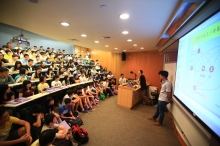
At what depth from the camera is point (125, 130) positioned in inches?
109

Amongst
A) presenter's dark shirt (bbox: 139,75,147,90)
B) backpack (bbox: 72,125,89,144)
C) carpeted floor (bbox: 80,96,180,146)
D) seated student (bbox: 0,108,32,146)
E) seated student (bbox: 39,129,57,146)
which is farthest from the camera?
presenter's dark shirt (bbox: 139,75,147,90)

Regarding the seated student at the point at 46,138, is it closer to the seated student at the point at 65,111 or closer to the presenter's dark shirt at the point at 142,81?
the seated student at the point at 65,111

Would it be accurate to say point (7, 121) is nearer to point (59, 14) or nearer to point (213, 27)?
point (59, 14)

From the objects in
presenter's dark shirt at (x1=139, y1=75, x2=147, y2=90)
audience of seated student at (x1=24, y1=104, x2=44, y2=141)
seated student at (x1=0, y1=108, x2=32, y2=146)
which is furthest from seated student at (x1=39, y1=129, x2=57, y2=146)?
presenter's dark shirt at (x1=139, y1=75, x2=147, y2=90)

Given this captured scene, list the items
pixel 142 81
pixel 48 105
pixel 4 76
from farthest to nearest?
pixel 142 81, pixel 4 76, pixel 48 105

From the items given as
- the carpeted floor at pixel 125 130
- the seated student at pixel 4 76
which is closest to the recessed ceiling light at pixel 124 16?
the carpeted floor at pixel 125 130

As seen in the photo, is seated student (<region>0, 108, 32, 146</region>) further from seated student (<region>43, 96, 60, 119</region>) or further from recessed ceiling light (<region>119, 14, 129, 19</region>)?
recessed ceiling light (<region>119, 14, 129, 19</region>)

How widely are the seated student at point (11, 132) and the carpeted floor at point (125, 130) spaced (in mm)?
1237

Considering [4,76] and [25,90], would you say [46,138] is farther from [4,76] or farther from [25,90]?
[4,76]

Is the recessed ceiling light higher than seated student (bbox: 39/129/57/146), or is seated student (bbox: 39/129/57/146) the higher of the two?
the recessed ceiling light

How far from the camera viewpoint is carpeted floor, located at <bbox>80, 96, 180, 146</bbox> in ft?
7.70

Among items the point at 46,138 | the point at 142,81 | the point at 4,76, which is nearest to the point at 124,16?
the point at 46,138

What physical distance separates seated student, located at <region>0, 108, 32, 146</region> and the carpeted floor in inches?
48.7

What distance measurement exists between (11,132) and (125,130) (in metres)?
2.46
